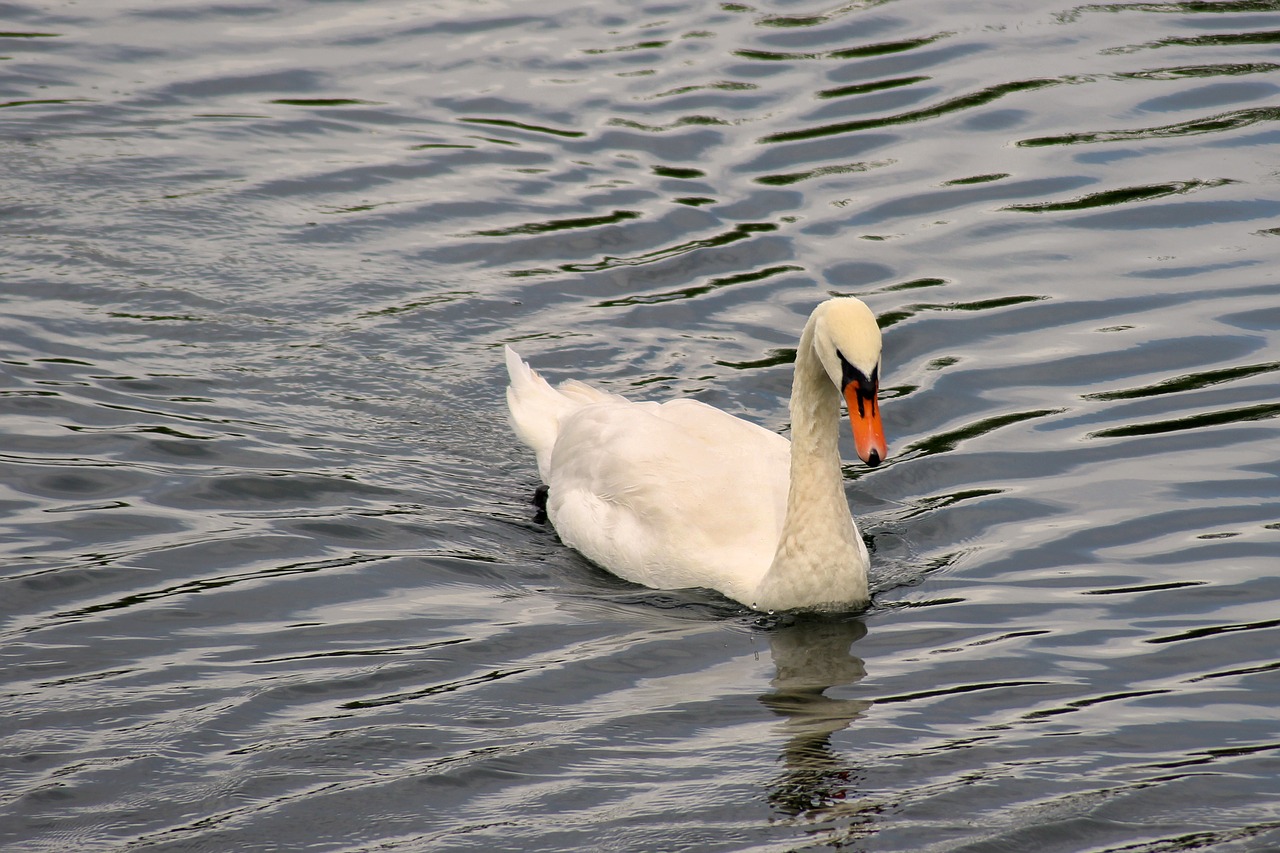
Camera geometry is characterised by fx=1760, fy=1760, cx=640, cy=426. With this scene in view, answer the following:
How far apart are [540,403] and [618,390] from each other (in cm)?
97

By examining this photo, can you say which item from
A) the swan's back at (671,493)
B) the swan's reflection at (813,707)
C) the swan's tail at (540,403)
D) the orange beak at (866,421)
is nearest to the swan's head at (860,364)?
the orange beak at (866,421)

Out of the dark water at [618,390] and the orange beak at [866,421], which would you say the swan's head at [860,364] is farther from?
the dark water at [618,390]

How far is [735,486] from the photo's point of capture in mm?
9320

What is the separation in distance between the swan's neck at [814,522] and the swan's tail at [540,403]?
7.16ft

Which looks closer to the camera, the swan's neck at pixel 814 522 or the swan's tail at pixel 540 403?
the swan's neck at pixel 814 522

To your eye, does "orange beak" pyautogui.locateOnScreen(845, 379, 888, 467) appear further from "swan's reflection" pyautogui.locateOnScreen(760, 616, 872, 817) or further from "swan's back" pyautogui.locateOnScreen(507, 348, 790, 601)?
"swan's back" pyautogui.locateOnScreen(507, 348, 790, 601)

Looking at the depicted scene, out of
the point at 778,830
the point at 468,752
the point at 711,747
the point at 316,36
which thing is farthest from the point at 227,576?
the point at 316,36

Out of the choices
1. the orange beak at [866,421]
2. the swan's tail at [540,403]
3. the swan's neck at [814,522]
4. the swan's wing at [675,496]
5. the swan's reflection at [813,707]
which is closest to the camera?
the swan's reflection at [813,707]

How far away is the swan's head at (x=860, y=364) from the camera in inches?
309

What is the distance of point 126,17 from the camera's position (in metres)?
17.7

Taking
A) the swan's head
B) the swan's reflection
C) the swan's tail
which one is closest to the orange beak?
the swan's head

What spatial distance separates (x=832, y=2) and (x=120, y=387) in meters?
9.71

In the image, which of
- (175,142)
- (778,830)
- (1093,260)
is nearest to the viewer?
(778,830)

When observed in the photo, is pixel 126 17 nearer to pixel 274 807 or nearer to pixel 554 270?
pixel 554 270
